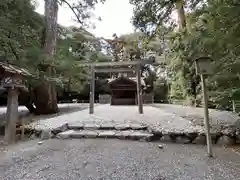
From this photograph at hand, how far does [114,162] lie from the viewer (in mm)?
3164

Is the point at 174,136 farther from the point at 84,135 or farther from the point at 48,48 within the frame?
the point at 48,48

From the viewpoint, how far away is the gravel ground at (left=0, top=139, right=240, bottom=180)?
2.66 meters

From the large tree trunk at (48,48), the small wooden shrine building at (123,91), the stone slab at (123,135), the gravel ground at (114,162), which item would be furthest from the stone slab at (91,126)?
the small wooden shrine building at (123,91)

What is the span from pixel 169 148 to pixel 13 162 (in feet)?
9.14

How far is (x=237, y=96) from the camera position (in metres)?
3.45

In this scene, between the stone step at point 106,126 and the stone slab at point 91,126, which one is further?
the stone slab at point 91,126

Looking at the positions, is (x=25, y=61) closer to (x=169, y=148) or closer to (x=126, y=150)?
(x=126, y=150)

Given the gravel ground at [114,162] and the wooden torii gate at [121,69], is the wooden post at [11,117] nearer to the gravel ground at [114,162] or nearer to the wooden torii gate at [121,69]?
the gravel ground at [114,162]

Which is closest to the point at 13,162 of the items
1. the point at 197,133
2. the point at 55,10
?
the point at 197,133

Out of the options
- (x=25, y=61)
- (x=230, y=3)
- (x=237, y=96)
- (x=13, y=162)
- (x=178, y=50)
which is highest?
(x=178, y=50)

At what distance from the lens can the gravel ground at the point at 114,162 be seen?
2658 mm

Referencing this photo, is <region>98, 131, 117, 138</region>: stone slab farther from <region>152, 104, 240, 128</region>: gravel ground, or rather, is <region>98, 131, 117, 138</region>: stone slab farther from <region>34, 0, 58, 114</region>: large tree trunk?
<region>34, 0, 58, 114</region>: large tree trunk

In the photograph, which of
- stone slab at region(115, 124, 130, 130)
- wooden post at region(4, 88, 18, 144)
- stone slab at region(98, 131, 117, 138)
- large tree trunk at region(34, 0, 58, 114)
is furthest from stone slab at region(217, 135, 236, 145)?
large tree trunk at region(34, 0, 58, 114)

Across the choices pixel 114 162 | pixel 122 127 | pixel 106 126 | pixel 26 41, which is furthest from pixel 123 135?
pixel 26 41
